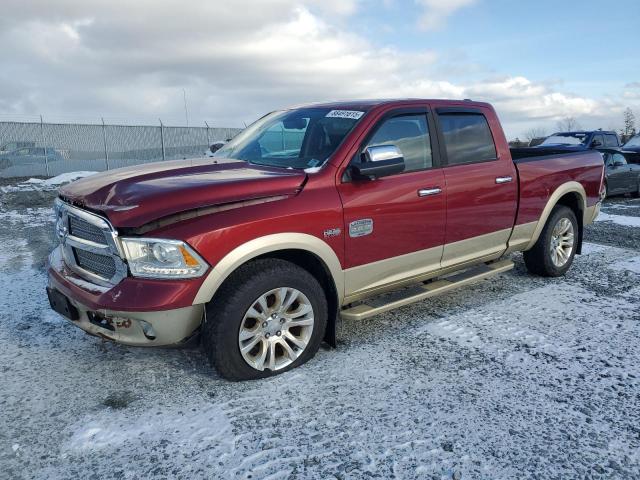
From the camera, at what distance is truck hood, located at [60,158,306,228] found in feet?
9.73

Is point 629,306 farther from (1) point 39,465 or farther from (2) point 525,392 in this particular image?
(1) point 39,465

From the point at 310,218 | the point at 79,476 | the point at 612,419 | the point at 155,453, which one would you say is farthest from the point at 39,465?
the point at 612,419

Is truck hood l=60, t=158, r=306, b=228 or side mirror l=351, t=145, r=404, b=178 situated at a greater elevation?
side mirror l=351, t=145, r=404, b=178

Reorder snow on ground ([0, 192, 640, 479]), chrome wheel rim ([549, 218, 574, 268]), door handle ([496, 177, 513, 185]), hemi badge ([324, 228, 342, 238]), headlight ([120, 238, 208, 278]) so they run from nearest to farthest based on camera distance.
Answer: snow on ground ([0, 192, 640, 479]) → headlight ([120, 238, 208, 278]) → hemi badge ([324, 228, 342, 238]) → door handle ([496, 177, 513, 185]) → chrome wheel rim ([549, 218, 574, 268])

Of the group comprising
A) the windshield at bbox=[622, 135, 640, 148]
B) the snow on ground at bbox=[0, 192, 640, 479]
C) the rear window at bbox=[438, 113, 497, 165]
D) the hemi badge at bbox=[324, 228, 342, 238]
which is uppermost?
the windshield at bbox=[622, 135, 640, 148]

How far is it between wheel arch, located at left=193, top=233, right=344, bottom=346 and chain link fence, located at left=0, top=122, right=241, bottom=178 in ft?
63.4

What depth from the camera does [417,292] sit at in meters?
4.20

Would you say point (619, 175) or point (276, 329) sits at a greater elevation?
point (619, 175)

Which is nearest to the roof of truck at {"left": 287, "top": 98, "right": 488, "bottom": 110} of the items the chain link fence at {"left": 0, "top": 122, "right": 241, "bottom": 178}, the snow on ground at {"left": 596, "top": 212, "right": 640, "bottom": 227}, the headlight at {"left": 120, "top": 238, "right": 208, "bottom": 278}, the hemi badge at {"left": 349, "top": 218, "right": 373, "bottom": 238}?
the hemi badge at {"left": 349, "top": 218, "right": 373, "bottom": 238}

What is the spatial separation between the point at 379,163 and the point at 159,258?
1.62 m

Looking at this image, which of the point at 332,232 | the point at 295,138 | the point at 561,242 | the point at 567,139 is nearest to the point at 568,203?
the point at 561,242

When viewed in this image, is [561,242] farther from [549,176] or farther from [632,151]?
[632,151]

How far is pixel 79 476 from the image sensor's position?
2438mm

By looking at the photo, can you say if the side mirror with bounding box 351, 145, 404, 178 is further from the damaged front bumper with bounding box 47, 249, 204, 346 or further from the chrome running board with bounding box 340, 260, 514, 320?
the damaged front bumper with bounding box 47, 249, 204, 346
